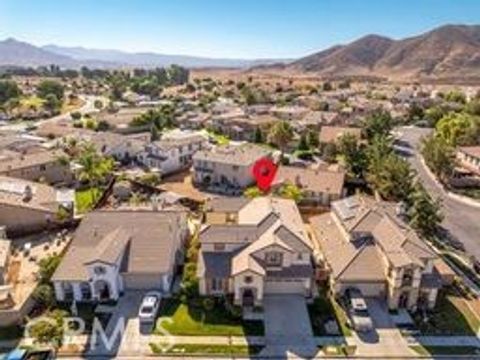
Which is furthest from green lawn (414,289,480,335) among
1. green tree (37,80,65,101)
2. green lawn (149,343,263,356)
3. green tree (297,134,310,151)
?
green tree (37,80,65,101)

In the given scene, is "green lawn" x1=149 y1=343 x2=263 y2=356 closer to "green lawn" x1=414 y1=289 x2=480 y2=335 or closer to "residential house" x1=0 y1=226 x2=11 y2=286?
"green lawn" x1=414 y1=289 x2=480 y2=335

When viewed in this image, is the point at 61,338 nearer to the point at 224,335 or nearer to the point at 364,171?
the point at 224,335

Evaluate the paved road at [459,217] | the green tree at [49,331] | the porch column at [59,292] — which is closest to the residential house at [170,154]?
the porch column at [59,292]

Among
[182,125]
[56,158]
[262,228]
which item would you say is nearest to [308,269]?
[262,228]

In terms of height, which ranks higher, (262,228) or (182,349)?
(262,228)

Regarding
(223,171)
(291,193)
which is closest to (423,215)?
(291,193)
